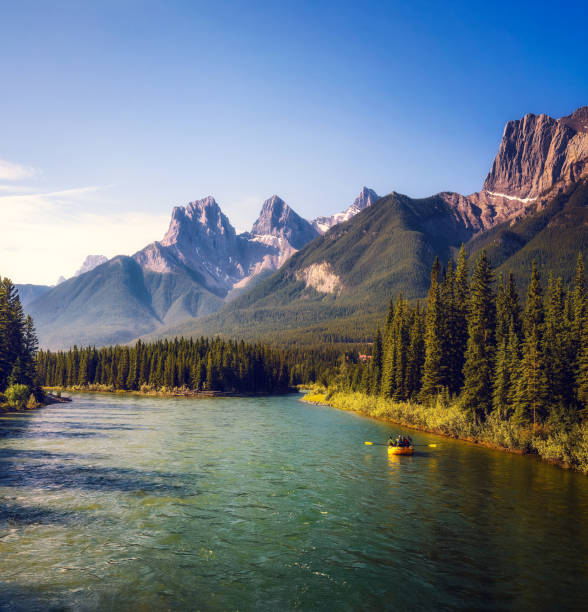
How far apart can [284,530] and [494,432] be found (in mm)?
39060

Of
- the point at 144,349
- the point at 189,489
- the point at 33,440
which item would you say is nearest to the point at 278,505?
the point at 189,489

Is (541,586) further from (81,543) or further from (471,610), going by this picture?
(81,543)

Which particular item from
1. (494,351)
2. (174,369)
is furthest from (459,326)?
(174,369)

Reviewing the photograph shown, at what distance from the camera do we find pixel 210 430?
70.8 m

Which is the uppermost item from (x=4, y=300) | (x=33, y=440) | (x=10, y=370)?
(x=4, y=300)

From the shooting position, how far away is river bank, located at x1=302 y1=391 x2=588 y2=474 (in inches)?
1863

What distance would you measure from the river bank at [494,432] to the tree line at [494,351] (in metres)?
1.63

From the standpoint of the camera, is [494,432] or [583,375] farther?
[494,432]

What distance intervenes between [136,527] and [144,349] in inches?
6357

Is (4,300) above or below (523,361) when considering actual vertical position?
above

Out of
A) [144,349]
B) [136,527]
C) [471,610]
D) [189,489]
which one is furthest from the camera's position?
[144,349]

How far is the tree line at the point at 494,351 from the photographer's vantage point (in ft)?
183

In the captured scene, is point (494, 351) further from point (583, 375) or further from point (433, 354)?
point (583, 375)

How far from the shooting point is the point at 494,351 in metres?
69.0
